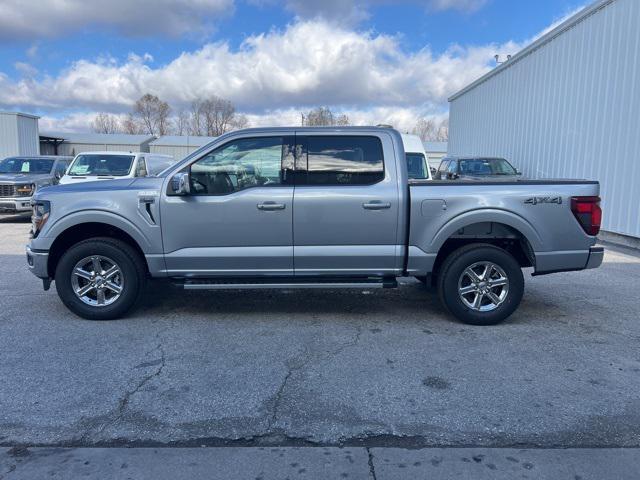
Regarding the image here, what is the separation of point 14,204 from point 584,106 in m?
15.1

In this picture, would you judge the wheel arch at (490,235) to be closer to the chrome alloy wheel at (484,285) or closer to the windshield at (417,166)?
the chrome alloy wheel at (484,285)

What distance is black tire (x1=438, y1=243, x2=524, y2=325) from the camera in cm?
540

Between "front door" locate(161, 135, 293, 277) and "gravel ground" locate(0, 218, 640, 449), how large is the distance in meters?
0.66

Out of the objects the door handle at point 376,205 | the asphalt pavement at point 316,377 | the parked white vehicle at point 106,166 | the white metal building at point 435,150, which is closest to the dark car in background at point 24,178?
the parked white vehicle at point 106,166

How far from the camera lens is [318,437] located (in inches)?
130

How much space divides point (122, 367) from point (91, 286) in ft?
4.85

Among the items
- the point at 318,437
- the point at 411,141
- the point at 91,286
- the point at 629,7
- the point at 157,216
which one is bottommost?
the point at 318,437

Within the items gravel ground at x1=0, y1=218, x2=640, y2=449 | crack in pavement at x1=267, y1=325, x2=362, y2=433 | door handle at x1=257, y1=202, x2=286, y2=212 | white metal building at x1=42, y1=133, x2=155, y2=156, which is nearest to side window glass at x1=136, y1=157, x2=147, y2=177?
gravel ground at x1=0, y1=218, x2=640, y2=449

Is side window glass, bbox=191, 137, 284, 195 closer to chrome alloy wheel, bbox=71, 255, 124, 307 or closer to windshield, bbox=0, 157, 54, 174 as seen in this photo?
chrome alloy wheel, bbox=71, 255, 124, 307

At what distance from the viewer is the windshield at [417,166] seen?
11.7 meters

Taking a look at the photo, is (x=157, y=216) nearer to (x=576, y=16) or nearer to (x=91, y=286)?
(x=91, y=286)

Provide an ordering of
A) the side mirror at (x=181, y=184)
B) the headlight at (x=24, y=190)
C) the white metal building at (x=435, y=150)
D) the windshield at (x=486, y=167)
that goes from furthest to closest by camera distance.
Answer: the white metal building at (x=435, y=150), the windshield at (x=486, y=167), the headlight at (x=24, y=190), the side mirror at (x=181, y=184)

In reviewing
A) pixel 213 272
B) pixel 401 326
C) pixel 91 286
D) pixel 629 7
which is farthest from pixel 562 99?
pixel 91 286

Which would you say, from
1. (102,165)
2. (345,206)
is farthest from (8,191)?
(345,206)
